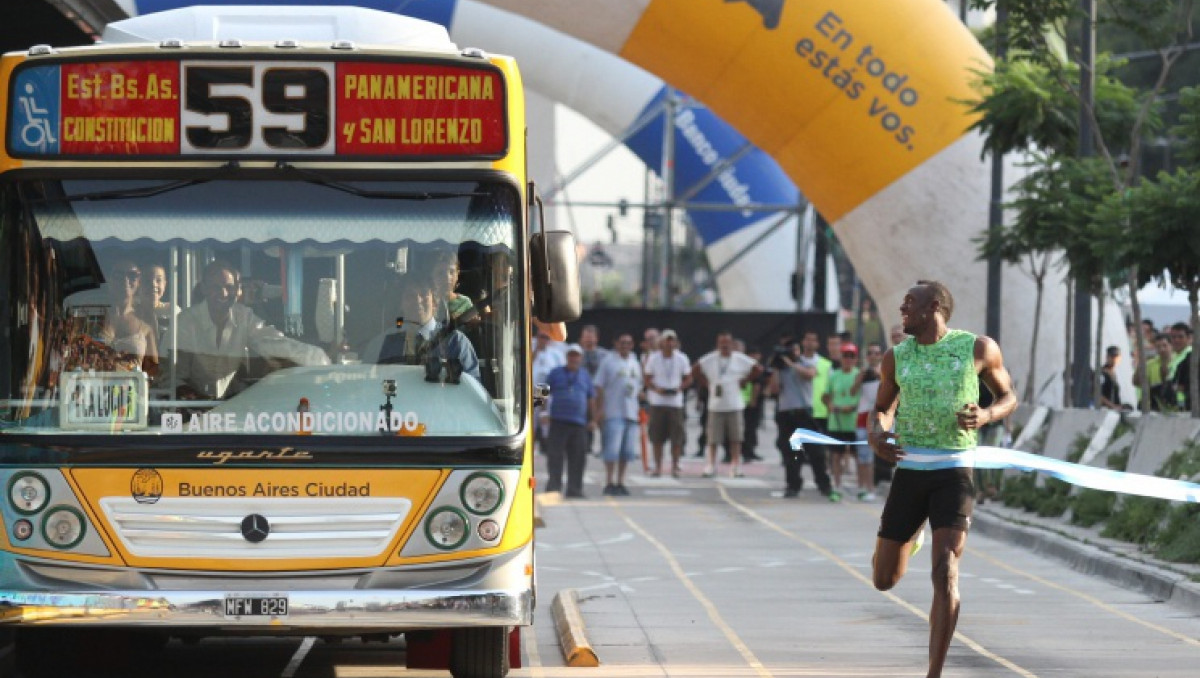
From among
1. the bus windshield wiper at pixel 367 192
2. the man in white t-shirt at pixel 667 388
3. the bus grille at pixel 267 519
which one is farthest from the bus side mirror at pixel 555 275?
the man in white t-shirt at pixel 667 388

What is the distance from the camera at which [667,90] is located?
36312 mm

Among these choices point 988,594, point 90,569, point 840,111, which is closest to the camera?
Answer: point 90,569

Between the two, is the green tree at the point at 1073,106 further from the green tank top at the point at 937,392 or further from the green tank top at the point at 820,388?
the green tank top at the point at 937,392

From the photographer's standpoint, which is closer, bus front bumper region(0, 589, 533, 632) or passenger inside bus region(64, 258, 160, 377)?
bus front bumper region(0, 589, 533, 632)

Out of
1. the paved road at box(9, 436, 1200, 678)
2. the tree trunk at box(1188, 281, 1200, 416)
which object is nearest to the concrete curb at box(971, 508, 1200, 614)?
the paved road at box(9, 436, 1200, 678)

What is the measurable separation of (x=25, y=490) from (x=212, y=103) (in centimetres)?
176

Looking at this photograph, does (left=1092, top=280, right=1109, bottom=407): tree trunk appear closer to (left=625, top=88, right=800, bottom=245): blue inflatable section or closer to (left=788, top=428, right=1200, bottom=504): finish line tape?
(left=788, top=428, right=1200, bottom=504): finish line tape

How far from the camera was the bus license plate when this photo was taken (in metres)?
8.77

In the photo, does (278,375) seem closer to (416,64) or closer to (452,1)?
(416,64)

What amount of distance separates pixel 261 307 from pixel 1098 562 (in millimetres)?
8942

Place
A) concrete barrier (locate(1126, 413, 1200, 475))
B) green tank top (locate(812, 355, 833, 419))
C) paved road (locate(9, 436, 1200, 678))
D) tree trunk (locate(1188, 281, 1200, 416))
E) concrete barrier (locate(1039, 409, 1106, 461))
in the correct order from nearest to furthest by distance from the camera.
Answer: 1. paved road (locate(9, 436, 1200, 678))
2. concrete barrier (locate(1126, 413, 1200, 475))
3. tree trunk (locate(1188, 281, 1200, 416))
4. concrete barrier (locate(1039, 409, 1106, 461))
5. green tank top (locate(812, 355, 833, 419))

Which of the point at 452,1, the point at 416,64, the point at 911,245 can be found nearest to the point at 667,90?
the point at 452,1

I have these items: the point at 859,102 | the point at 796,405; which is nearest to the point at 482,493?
the point at 859,102

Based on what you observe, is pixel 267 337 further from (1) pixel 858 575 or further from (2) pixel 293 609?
(1) pixel 858 575
